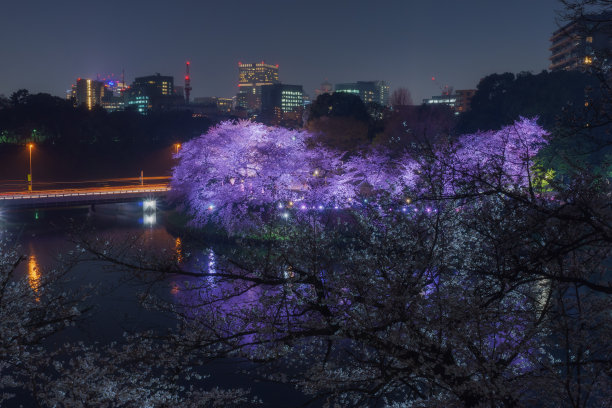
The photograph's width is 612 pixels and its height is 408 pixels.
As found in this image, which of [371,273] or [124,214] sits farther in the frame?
[124,214]

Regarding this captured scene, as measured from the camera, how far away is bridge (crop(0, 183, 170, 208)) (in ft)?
94.9

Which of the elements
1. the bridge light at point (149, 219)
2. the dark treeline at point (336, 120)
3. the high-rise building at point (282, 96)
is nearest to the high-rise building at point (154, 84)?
the high-rise building at point (282, 96)

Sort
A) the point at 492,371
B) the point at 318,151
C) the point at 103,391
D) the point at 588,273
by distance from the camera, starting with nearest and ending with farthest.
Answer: the point at 492,371 → the point at 588,273 → the point at 103,391 → the point at 318,151

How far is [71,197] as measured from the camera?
31531mm

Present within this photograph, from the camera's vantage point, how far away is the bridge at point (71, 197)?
28.9m

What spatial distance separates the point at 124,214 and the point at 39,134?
1754 cm

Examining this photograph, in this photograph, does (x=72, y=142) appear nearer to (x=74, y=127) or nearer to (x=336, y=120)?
(x=74, y=127)

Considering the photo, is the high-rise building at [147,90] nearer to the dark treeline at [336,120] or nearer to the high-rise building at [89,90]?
the high-rise building at [89,90]

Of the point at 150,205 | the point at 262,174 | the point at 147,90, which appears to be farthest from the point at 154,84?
the point at 262,174

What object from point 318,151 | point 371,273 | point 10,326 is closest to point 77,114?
point 318,151

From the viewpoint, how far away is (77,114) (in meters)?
49.8

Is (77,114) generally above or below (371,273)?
above

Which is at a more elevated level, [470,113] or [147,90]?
[147,90]

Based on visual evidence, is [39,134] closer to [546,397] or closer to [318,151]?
[318,151]
